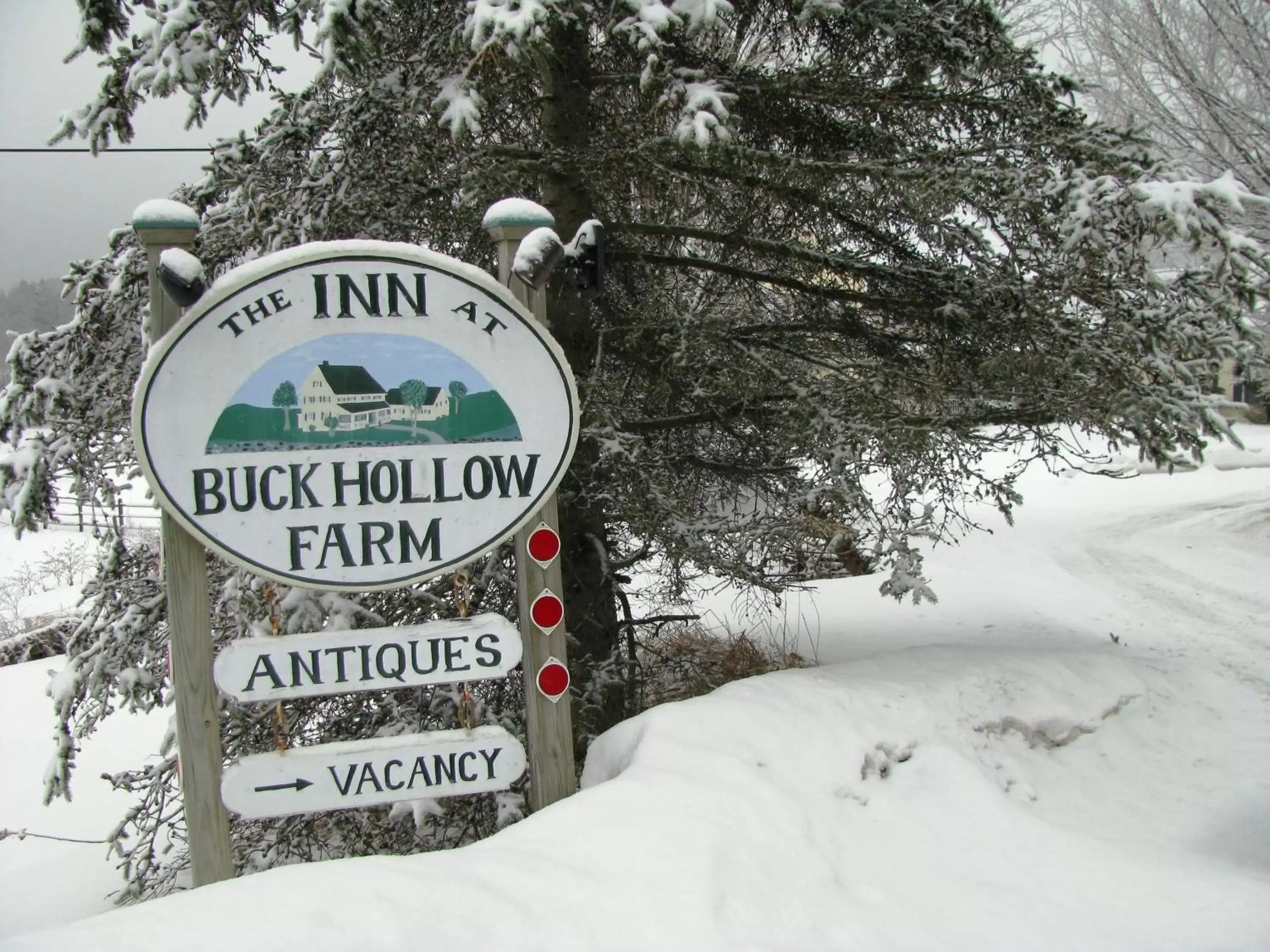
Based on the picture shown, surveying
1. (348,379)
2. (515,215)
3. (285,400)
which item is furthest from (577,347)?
(285,400)

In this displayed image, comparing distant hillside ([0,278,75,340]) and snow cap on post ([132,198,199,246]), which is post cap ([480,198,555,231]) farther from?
distant hillside ([0,278,75,340])

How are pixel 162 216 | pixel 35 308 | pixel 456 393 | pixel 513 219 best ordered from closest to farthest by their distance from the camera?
1. pixel 162 216
2. pixel 456 393
3. pixel 513 219
4. pixel 35 308

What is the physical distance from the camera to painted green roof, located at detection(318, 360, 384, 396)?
121 inches

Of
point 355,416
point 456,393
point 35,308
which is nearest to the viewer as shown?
point 355,416

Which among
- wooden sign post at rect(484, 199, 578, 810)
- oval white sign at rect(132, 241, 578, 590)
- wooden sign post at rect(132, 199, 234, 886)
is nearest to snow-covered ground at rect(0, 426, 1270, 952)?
wooden sign post at rect(484, 199, 578, 810)

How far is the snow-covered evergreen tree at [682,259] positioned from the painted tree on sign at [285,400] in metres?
1.10

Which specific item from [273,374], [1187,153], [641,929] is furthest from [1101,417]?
[1187,153]

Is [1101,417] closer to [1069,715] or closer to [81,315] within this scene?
[1069,715]

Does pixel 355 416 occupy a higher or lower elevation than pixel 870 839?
higher

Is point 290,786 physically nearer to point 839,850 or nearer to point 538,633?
point 538,633

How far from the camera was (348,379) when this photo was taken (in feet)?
10.1

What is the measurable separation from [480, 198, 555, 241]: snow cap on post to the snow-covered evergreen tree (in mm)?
770

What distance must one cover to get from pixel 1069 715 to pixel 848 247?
10.2ft

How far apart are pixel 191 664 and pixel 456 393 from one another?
4.29ft
